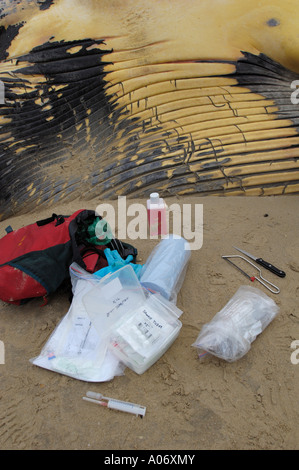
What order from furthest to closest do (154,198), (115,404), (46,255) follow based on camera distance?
(154,198) → (46,255) → (115,404)

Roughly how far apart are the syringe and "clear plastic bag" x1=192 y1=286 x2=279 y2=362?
382 millimetres

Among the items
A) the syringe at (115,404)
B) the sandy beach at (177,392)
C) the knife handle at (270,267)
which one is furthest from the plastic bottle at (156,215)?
the syringe at (115,404)

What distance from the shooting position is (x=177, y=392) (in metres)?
1.37

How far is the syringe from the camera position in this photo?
132cm

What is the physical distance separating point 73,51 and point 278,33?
1744mm

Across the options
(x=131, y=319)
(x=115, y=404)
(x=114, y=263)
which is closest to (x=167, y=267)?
(x=114, y=263)

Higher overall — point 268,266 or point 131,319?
point 131,319

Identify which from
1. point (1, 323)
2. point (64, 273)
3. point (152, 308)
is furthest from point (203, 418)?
point (1, 323)

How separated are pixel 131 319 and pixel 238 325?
0.53m

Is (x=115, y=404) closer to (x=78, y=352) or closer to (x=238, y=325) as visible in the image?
(x=78, y=352)

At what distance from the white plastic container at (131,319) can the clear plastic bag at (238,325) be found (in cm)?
17

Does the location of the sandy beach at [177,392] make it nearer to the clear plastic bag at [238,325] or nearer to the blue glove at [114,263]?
the clear plastic bag at [238,325]

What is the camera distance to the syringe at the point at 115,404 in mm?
1319

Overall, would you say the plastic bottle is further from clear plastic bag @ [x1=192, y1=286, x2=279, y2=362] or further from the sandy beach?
clear plastic bag @ [x1=192, y1=286, x2=279, y2=362]
